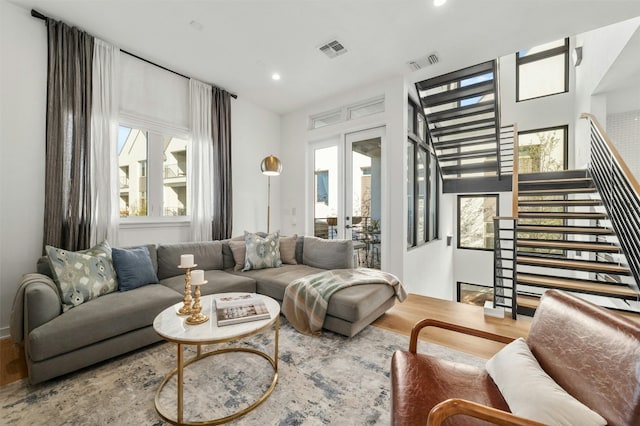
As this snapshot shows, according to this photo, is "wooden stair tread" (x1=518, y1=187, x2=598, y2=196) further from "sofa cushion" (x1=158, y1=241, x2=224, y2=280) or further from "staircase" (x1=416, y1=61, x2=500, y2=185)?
"sofa cushion" (x1=158, y1=241, x2=224, y2=280)

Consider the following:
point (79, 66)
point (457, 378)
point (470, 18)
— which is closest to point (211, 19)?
point (79, 66)

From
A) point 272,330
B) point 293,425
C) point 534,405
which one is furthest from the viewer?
point 272,330

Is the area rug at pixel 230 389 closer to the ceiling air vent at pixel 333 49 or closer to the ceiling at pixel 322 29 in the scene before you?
the ceiling at pixel 322 29

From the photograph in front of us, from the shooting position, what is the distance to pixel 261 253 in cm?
348

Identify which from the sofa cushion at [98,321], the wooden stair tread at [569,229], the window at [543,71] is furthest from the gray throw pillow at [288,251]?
the window at [543,71]

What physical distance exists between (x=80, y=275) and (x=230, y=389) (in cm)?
160

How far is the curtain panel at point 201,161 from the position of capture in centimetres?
391

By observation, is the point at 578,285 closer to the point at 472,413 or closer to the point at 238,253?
Answer: the point at 472,413

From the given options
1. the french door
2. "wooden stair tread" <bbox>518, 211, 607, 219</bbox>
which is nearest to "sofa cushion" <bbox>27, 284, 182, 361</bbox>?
the french door

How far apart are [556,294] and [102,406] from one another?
2503mm

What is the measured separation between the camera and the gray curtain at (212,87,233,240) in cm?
415

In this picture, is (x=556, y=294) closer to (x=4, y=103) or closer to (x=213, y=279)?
(x=213, y=279)

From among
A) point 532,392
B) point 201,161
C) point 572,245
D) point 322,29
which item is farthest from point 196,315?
point 572,245

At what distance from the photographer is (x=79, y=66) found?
2.86 metres
